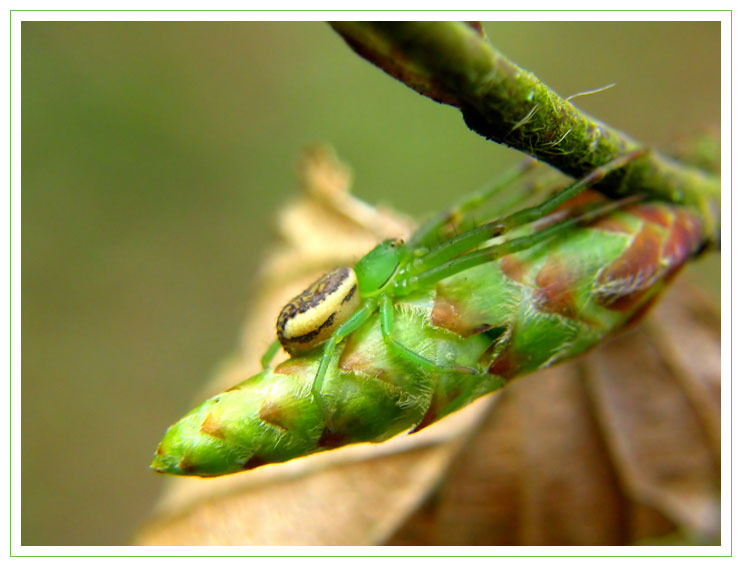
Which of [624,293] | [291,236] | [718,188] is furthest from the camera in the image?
[291,236]

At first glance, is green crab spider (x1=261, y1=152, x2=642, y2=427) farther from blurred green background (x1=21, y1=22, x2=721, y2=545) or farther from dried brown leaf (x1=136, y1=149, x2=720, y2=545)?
blurred green background (x1=21, y1=22, x2=721, y2=545)

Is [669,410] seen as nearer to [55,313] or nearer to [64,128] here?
[55,313]

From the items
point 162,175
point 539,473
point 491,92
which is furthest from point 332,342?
point 162,175

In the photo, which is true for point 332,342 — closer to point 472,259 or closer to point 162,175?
point 472,259

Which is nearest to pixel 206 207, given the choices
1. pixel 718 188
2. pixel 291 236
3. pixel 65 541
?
pixel 291 236

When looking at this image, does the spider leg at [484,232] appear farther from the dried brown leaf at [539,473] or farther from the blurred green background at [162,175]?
the blurred green background at [162,175]

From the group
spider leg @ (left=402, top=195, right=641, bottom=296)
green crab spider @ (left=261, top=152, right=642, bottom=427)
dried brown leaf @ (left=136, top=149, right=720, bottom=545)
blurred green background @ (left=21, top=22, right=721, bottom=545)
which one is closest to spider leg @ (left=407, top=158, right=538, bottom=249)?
green crab spider @ (left=261, top=152, right=642, bottom=427)

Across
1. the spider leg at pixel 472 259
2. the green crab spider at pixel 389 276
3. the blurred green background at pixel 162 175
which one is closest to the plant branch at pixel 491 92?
the green crab spider at pixel 389 276
